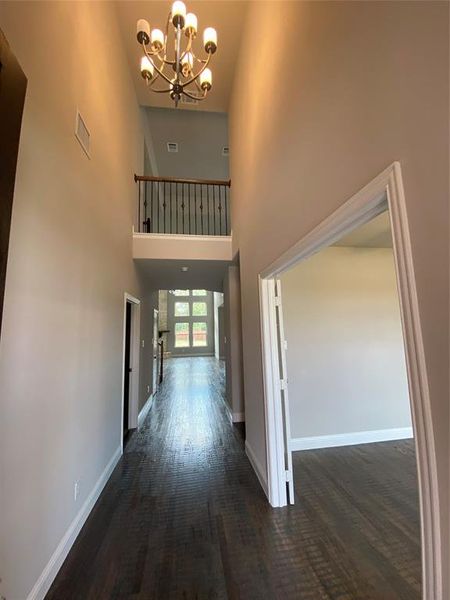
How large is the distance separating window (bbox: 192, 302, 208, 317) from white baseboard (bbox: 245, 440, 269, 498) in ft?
44.8

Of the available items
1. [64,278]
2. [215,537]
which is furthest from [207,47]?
[215,537]

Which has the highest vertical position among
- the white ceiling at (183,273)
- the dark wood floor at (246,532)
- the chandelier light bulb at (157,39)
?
the chandelier light bulb at (157,39)

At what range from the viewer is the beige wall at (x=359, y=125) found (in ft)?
2.73

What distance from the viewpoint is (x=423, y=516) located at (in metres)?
0.90

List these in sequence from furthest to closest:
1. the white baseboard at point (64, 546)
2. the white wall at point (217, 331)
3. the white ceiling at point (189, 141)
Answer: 1. the white wall at point (217, 331)
2. the white ceiling at point (189, 141)
3. the white baseboard at point (64, 546)

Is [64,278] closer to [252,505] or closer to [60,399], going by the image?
[60,399]

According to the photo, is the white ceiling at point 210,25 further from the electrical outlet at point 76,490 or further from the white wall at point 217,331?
the white wall at point 217,331

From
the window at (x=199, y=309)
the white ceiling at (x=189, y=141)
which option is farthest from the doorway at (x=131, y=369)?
the window at (x=199, y=309)

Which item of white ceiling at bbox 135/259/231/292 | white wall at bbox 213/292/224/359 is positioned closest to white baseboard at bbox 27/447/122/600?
white ceiling at bbox 135/259/231/292

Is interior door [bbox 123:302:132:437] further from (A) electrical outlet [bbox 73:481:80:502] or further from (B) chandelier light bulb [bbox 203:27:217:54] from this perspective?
(B) chandelier light bulb [bbox 203:27:217:54]

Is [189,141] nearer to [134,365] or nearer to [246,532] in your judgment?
[134,365]

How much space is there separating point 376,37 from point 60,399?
2.70 metres

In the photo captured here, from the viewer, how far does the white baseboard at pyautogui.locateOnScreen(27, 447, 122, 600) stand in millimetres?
1627

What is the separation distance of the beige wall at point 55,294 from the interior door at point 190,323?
A: 13.4 metres
